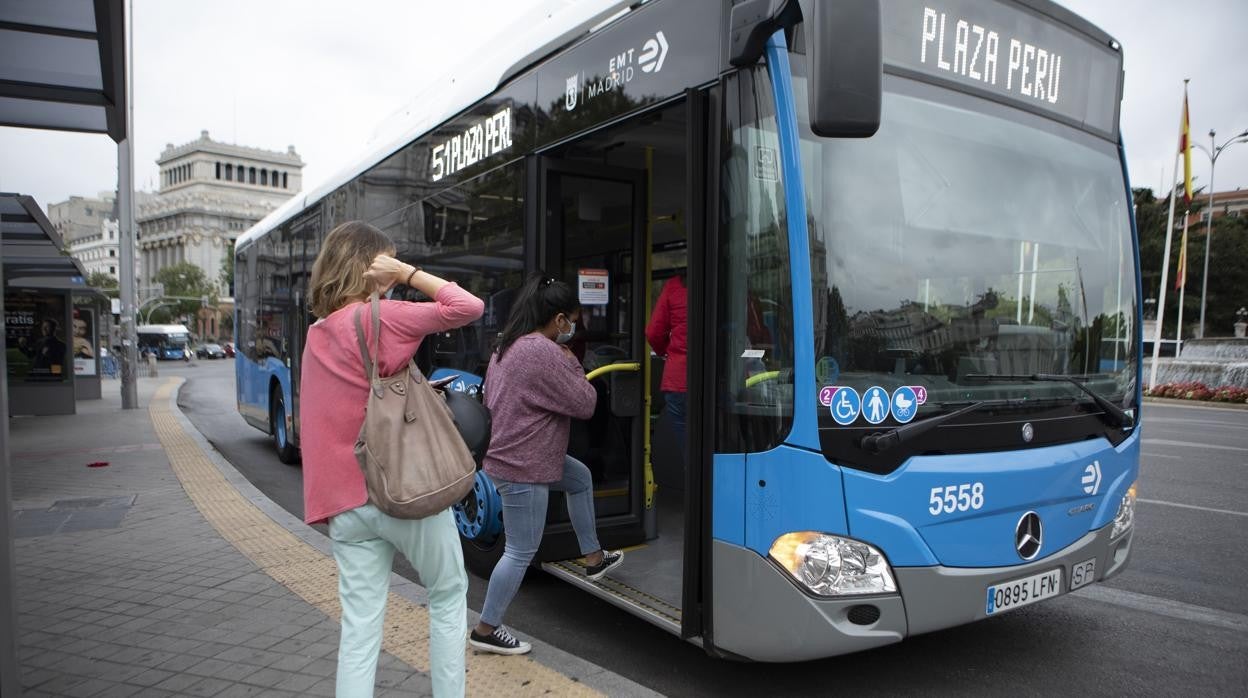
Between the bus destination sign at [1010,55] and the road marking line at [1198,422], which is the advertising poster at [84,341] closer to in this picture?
the bus destination sign at [1010,55]

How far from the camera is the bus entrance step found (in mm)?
3461

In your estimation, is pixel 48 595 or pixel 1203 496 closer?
pixel 48 595

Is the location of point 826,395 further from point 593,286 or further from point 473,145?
point 473,145

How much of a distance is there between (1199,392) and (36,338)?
2771cm

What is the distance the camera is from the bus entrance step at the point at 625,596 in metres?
3.46

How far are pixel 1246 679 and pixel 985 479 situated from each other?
1.82m

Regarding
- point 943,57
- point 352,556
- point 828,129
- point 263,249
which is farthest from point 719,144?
point 263,249

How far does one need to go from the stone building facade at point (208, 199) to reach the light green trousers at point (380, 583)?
123 meters

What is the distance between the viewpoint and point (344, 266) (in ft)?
8.49

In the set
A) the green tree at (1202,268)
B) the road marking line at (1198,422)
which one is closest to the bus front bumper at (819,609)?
the road marking line at (1198,422)

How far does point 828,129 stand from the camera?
2.63m

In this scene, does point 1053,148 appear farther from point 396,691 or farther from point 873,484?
point 396,691

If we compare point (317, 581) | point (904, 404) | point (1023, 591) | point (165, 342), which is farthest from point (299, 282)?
point (165, 342)

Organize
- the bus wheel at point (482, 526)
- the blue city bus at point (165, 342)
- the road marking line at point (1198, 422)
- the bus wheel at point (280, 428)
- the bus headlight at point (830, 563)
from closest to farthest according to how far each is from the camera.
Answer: the bus headlight at point (830, 563) < the bus wheel at point (482, 526) < the bus wheel at point (280, 428) < the road marking line at point (1198, 422) < the blue city bus at point (165, 342)
